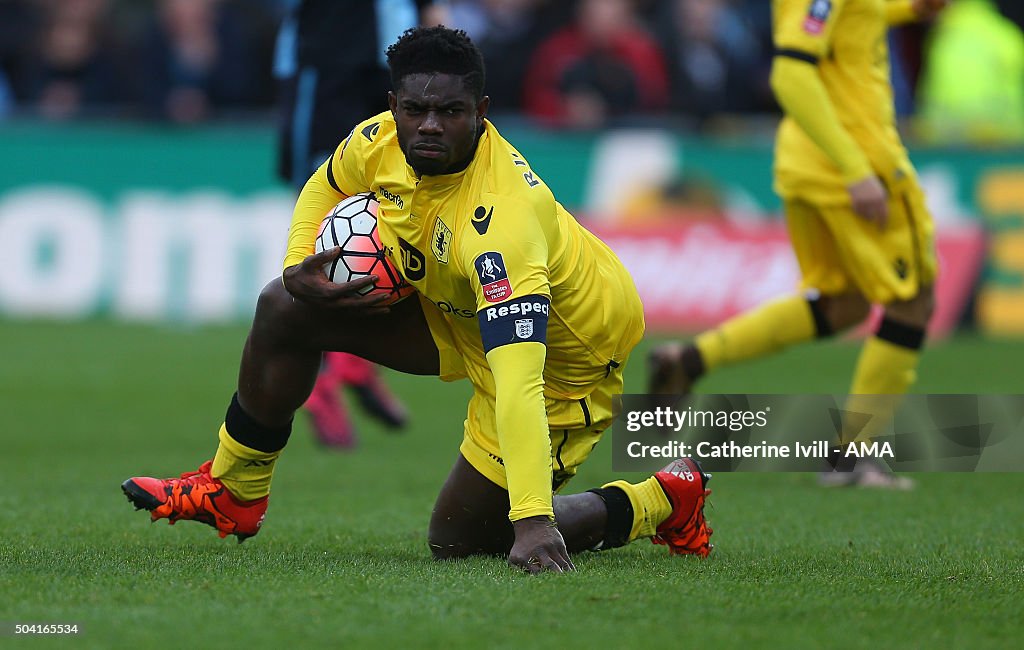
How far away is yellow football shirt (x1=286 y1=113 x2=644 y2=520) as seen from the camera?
418 cm

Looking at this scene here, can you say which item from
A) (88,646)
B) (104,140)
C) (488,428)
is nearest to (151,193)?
(104,140)

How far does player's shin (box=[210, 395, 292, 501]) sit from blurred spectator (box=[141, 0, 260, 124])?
965 centimetres

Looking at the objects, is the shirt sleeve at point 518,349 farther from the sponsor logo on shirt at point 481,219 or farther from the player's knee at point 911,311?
the player's knee at point 911,311

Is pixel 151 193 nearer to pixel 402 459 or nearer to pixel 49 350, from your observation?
pixel 49 350

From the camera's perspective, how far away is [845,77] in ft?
22.1

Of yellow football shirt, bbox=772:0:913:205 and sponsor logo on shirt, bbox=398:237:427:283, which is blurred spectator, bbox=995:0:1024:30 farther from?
sponsor logo on shirt, bbox=398:237:427:283

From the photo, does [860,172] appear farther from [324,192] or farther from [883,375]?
[324,192]

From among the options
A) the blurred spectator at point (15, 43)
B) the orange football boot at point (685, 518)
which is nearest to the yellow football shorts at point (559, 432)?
the orange football boot at point (685, 518)

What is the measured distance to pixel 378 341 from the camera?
15.8ft

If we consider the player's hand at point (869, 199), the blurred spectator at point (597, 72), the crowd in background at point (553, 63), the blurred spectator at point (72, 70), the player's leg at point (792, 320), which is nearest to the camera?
the player's hand at point (869, 199)

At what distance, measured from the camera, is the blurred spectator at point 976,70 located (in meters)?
13.8

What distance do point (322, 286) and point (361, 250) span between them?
17cm

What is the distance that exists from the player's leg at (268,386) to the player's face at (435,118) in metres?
0.63
